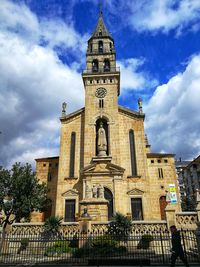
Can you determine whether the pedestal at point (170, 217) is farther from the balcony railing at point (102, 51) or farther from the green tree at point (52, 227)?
the balcony railing at point (102, 51)

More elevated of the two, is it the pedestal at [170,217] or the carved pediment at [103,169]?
the carved pediment at [103,169]

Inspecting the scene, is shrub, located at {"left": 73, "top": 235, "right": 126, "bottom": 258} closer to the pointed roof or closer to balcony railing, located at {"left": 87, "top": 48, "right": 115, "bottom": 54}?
balcony railing, located at {"left": 87, "top": 48, "right": 115, "bottom": 54}

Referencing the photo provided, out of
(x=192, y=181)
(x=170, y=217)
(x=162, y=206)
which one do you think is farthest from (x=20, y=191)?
(x=192, y=181)

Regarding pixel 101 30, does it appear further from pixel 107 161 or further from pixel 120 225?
pixel 120 225

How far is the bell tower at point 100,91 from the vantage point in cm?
2770

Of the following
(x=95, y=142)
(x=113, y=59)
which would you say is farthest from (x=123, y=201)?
(x=113, y=59)

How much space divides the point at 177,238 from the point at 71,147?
68.6 feet

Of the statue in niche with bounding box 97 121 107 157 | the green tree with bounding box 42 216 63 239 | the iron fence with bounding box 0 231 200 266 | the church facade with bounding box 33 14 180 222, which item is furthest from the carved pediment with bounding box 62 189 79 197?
the iron fence with bounding box 0 231 200 266

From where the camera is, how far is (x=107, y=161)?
25.3 meters

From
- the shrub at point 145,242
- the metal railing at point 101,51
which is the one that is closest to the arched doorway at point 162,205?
the shrub at point 145,242

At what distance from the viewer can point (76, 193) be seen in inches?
988

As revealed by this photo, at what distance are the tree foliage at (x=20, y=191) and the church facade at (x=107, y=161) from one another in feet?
11.7

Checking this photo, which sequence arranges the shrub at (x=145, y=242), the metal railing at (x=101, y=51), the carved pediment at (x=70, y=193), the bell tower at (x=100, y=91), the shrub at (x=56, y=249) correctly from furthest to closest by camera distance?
1. the metal railing at (x=101, y=51)
2. the bell tower at (x=100, y=91)
3. the carved pediment at (x=70, y=193)
4. the shrub at (x=145, y=242)
5. the shrub at (x=56, y=249)

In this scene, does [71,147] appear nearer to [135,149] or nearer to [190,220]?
[135,149]
